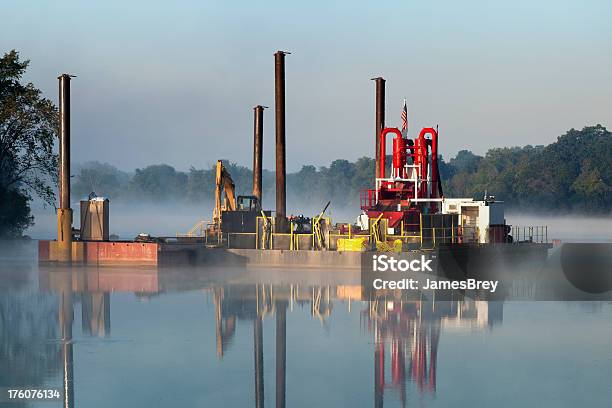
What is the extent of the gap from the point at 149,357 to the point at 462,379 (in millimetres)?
9393

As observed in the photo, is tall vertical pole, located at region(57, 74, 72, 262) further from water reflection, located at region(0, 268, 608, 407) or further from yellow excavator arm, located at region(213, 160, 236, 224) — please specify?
yellow excavator arm, located at region(213, 160, 236, 224)

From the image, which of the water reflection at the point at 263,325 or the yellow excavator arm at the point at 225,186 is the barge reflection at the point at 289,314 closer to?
the water reflection at the point at 263,325

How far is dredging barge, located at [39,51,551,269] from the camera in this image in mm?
63000

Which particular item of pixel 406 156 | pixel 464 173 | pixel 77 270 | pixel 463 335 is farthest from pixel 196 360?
pixel 464 173


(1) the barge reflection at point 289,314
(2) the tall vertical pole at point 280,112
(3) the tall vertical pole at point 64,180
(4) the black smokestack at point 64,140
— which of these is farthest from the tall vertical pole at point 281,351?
(4) the black smokestack at point 64,140

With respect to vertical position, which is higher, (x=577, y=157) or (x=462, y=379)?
(x=577, y=157)

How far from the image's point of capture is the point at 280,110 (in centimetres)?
6625

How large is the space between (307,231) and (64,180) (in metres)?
14.4

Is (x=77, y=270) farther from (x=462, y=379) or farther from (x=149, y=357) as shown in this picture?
(x=462, y=379)

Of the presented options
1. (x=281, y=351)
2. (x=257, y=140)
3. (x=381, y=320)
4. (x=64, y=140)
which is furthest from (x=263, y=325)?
(x=257, y=140)

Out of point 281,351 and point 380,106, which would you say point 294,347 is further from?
point 380,106

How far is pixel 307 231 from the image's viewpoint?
66.7 metres

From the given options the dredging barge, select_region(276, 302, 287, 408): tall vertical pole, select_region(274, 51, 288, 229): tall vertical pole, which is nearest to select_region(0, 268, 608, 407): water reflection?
select_region(276, 302, 287, 408): tall vertical pole

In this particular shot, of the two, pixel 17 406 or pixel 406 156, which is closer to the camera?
pixel 17 406
